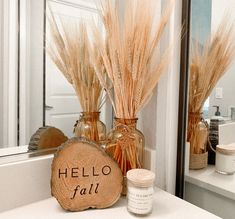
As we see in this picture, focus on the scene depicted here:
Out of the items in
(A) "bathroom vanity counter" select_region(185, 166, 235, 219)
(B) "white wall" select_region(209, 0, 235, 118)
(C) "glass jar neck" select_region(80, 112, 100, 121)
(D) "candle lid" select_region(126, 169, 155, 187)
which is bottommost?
(A) "bathroom vanity counter" select_region(185, 166, 235, 219)

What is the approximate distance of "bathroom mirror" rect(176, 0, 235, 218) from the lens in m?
1.04

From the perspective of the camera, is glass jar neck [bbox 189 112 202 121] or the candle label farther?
glass jar neck [bbox 189 112 202 121]

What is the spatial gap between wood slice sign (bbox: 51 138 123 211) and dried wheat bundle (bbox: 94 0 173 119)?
0.55 ft

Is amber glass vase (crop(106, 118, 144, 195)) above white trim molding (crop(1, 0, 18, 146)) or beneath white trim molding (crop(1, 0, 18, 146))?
beneath

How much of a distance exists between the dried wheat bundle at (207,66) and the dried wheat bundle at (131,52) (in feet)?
0.86

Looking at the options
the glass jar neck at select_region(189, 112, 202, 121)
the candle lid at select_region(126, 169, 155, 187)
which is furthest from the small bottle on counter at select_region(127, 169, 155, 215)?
the glass jar neck at select_region(189, 112, 202, 121)

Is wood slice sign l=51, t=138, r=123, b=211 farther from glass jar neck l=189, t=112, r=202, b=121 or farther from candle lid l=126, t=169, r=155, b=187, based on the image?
glass jar neck l=189, t=112, r=202, b=121

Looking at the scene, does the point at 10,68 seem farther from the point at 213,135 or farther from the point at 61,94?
the point at 213,135

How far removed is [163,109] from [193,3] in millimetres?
443

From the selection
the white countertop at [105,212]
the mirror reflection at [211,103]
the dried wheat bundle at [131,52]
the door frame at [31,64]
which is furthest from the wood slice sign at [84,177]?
the mirror reflection at [211,103]

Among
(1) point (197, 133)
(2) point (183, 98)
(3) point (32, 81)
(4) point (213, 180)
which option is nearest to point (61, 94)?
(3) point (32, 81)

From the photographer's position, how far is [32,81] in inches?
41.3

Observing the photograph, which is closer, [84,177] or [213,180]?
[84,177]

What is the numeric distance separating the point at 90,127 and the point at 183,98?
389mm
